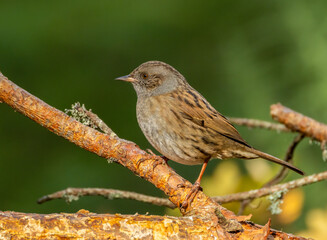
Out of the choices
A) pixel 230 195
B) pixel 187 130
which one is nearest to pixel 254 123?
pixel 187 130

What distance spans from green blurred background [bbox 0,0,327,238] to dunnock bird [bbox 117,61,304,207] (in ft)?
0.89

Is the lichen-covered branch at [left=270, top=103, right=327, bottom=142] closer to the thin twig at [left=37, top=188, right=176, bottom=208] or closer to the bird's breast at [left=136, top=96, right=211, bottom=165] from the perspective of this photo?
the bird's breast at [left=136, top=96, right=211, bottom=165]

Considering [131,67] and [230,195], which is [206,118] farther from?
[131,67]

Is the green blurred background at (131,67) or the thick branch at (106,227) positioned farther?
the green blurred background at (131,67)

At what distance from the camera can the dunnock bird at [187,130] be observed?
2873 mm

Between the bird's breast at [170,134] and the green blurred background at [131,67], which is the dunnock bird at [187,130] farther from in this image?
the green blurred background at [131,67]

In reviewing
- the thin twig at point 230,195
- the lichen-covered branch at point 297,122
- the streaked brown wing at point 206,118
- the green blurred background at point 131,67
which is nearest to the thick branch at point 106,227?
the thin twig at point 230,195

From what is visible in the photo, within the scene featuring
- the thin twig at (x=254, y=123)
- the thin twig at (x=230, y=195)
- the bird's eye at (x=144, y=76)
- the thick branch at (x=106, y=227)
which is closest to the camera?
the thick branch at (x=106, y=227)

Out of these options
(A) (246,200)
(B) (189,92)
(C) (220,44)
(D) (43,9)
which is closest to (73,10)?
(D) (43,9)

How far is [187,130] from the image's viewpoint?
2955 mm

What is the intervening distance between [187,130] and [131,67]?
158 cm

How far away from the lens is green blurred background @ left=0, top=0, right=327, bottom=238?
11.4ft

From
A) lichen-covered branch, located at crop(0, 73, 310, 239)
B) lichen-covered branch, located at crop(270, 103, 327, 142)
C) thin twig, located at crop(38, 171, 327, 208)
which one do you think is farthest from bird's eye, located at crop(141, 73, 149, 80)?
lichen-covered branch, located at crop(0, 73, 310, 239)

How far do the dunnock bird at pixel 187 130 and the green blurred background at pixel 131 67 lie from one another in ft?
0.89
